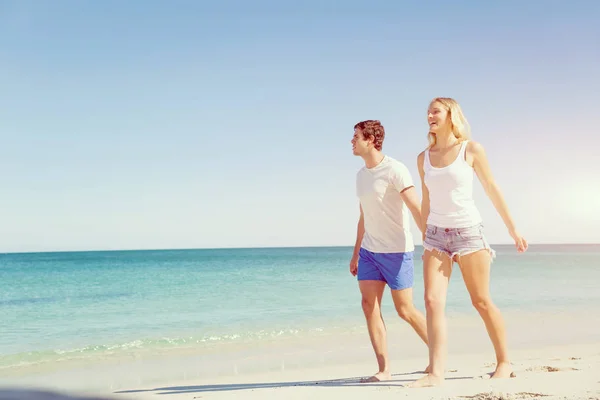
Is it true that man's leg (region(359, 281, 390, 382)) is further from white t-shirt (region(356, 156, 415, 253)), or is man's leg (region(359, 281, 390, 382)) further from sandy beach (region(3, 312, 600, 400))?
white t-shirt (region(356, 156, 415, 253))

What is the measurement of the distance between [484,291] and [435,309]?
366 millimetres

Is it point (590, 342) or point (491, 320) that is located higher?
point (491, 320)

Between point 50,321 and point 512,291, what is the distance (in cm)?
1073

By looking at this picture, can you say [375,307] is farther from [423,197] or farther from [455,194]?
[455,194]

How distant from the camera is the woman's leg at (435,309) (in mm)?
3885

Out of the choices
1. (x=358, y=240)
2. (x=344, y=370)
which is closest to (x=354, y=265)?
(x=358, y=240)

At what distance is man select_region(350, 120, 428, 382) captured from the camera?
4.37m

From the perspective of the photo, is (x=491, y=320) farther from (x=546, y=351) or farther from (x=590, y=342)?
(x=590, y=342)

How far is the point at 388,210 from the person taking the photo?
174 inches

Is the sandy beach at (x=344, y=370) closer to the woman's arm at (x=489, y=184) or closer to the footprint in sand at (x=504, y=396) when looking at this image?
the footprint in sand at (x=504, y=396)

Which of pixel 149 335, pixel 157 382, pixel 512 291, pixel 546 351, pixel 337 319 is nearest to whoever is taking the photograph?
pixel 157 382

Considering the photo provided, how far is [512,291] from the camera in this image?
607 inches

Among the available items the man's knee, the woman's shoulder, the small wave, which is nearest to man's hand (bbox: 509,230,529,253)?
the woman's shoulder

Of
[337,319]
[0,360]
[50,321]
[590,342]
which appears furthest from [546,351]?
[50,321]
